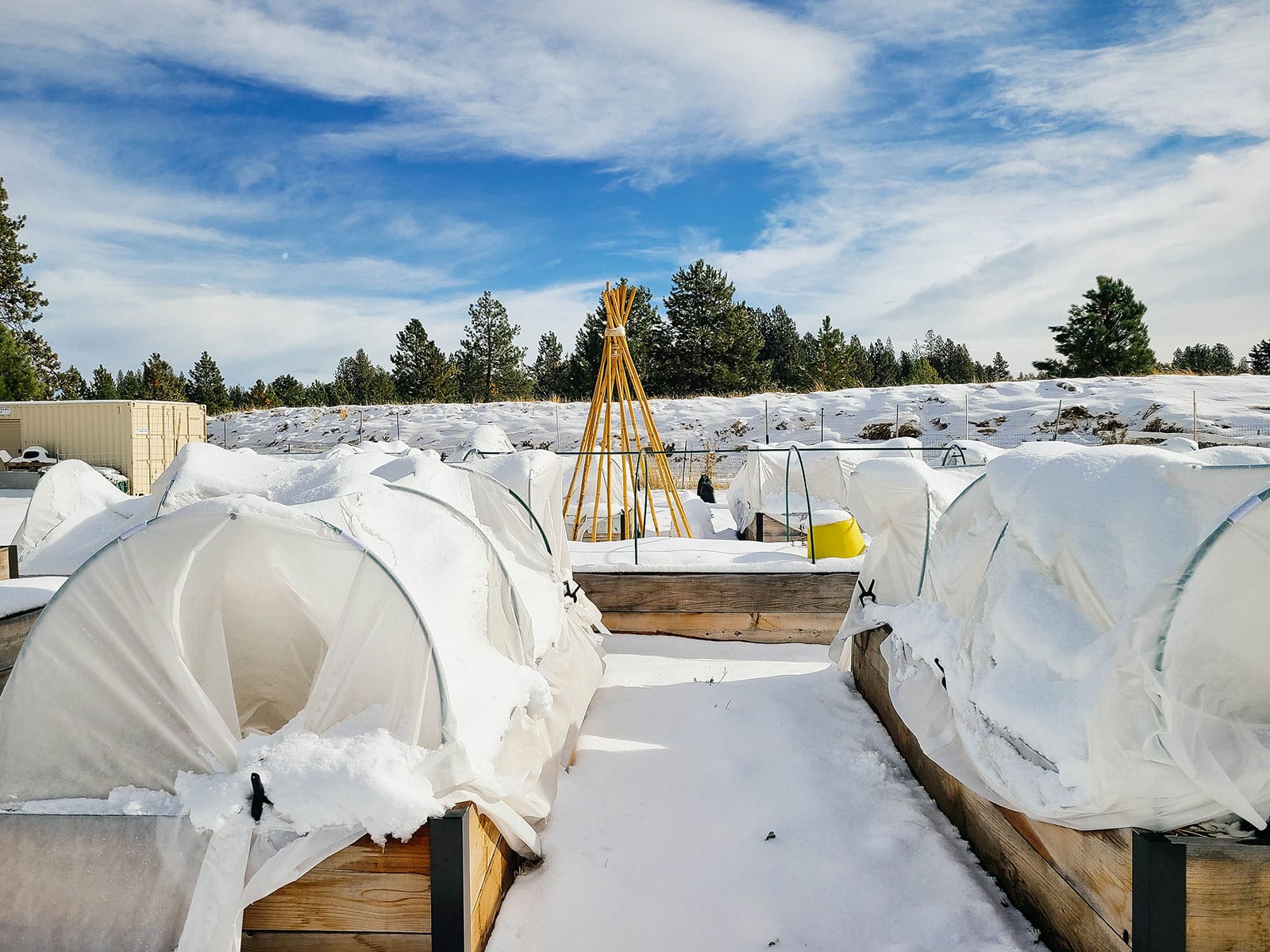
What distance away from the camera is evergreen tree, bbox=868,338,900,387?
39.8 m

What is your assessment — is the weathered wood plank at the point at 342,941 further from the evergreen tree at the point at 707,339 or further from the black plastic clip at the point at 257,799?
the evergreen tree at the point at 707,339

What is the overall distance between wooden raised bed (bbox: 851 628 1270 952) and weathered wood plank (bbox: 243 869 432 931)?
1.68 meters

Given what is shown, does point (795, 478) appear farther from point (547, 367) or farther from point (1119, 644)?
point (547, 367)

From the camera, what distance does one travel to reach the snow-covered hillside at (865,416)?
16.9 metres

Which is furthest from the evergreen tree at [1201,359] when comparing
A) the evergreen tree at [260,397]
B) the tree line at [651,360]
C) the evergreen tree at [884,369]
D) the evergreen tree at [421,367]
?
the evergreen tree at [260,397]

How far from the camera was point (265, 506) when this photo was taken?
193 cm

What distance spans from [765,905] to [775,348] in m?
37.4

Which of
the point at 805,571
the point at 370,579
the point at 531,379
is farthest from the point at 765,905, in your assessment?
the point at 531,379

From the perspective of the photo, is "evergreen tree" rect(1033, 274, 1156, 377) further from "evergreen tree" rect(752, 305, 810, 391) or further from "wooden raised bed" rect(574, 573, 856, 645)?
"wooden raised bed" rect(574, 573, 856, 645)

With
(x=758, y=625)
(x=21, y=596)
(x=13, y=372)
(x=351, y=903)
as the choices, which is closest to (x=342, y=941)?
(x=351, y=903)

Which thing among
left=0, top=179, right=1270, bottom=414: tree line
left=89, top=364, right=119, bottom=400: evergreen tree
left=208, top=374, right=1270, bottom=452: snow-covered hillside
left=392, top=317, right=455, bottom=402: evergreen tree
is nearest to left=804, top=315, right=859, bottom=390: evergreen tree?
left=0, top=179, right=1270, bottom=414: tree line

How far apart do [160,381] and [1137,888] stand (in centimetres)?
3945

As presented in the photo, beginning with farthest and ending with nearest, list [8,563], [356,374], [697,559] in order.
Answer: [356,374] → [697,559] → [8,563]

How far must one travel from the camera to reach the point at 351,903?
1886 millimetres
